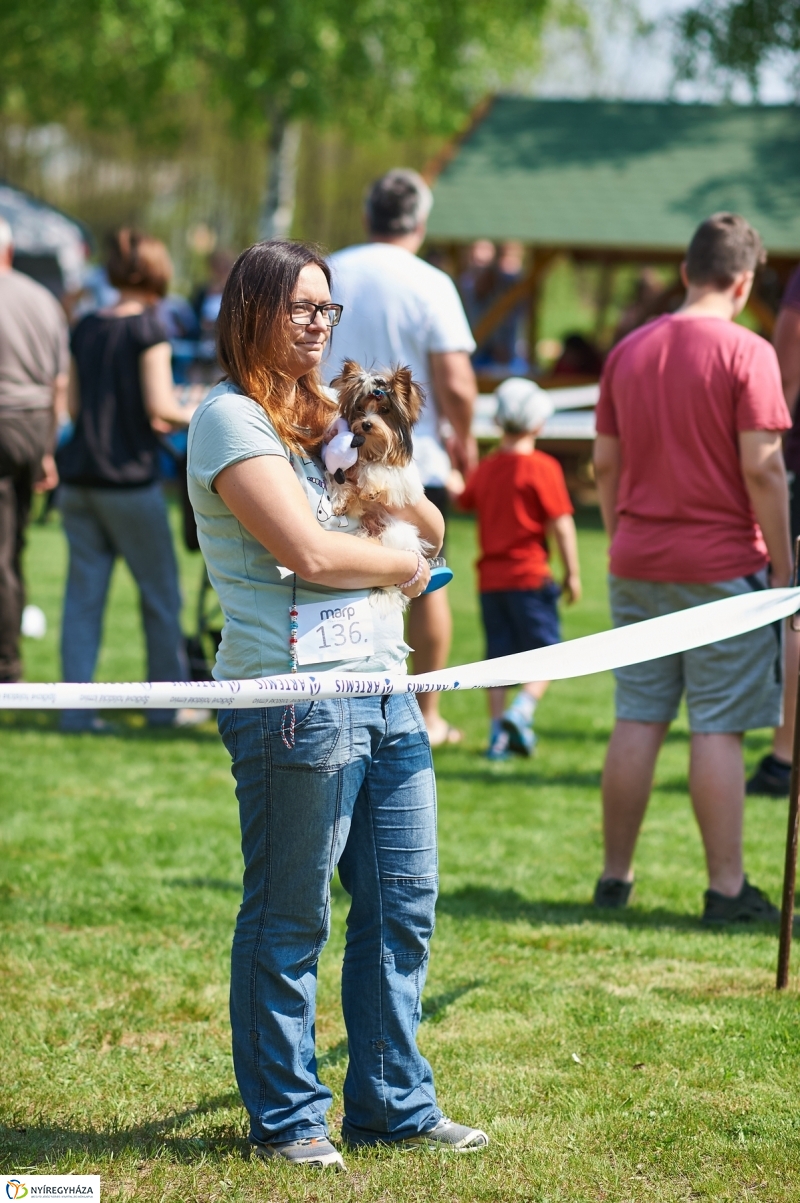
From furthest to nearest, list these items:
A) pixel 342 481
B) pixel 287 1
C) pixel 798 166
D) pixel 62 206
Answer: pixel 62 206
pixel 287 1
pixel 798 166
pixel 342 481

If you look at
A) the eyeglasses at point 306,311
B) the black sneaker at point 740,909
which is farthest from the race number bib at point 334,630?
the black sneaker at point 740,909

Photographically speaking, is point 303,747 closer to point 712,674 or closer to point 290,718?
point 290,718

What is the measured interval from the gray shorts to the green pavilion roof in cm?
1256

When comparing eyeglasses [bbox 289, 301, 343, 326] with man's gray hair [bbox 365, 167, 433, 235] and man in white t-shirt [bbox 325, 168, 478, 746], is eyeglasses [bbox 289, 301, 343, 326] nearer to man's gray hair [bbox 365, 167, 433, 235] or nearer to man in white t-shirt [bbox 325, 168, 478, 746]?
man in white t-shirt [bbox 325, 168, 478, 746]

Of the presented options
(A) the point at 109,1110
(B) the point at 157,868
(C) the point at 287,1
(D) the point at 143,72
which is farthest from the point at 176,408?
(D) the point at 143,72

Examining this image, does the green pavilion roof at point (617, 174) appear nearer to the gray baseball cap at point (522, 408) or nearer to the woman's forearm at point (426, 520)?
the gray baseball cap at point (522, 408)

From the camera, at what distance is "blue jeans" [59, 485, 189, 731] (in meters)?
7.08

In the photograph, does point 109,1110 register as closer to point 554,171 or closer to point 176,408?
point 176,408

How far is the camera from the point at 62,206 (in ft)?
142

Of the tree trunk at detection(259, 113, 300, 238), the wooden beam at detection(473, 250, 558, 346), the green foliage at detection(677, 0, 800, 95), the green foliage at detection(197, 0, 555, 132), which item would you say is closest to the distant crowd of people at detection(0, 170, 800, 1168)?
the wooden beam at detection(473, 250, 558, 346)

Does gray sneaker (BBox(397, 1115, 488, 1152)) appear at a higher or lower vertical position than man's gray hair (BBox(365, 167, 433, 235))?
lower

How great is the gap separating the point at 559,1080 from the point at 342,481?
162 centimetres

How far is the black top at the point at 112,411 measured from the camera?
6.96 m

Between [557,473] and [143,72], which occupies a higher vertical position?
[143,72]
